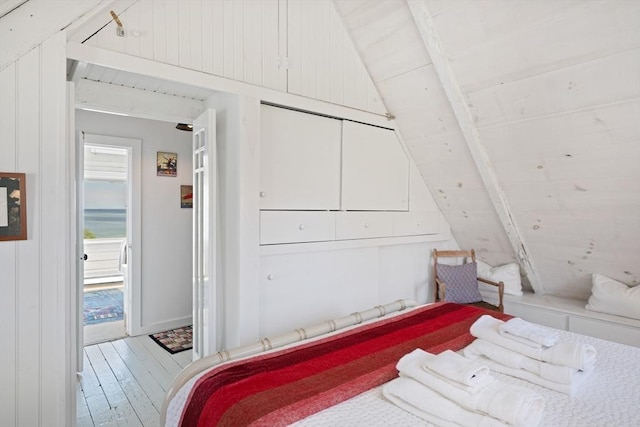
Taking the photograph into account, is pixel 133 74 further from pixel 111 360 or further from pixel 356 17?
pixel 111 360

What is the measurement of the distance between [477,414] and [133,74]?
7.04ft

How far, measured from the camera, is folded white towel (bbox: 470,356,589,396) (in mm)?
1329

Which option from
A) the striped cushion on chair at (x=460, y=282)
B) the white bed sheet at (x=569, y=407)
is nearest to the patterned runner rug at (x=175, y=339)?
the white bed sheet at (x=569, y=407)

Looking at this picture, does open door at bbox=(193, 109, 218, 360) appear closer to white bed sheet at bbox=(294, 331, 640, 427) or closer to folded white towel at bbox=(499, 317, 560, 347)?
white bed sheet at bbox=(294, 331, 640, 427)

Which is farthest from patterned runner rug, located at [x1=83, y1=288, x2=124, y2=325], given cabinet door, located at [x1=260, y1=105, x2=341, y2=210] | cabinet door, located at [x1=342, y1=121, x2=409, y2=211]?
cabinet door, located at [x1=342, y1=121, x2=409, y2=211]

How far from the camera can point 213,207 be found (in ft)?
7.41

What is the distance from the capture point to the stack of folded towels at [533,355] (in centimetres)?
137

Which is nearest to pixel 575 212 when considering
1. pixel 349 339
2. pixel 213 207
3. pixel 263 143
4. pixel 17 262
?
pixel 349 339

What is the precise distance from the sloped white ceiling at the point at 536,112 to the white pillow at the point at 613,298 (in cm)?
9

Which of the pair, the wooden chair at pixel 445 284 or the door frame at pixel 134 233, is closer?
the wooden chair at pixel 445 284

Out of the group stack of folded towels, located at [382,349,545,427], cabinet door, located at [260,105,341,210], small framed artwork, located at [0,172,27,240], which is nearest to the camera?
stack of folded towels, located at [382,349,545,427]

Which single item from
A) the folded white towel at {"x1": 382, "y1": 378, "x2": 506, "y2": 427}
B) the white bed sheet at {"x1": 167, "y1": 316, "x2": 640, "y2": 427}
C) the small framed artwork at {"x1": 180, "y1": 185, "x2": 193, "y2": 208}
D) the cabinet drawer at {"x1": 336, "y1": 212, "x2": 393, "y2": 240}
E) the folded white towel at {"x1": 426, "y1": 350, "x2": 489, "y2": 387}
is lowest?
the white bed sheet at {"x1": 167, "y1": 316, "x2": 640, "y2": 427}

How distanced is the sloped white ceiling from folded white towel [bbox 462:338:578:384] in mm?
1519

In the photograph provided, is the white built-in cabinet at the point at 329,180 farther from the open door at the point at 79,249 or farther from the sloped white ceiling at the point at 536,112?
the open door at the point at 79,249
